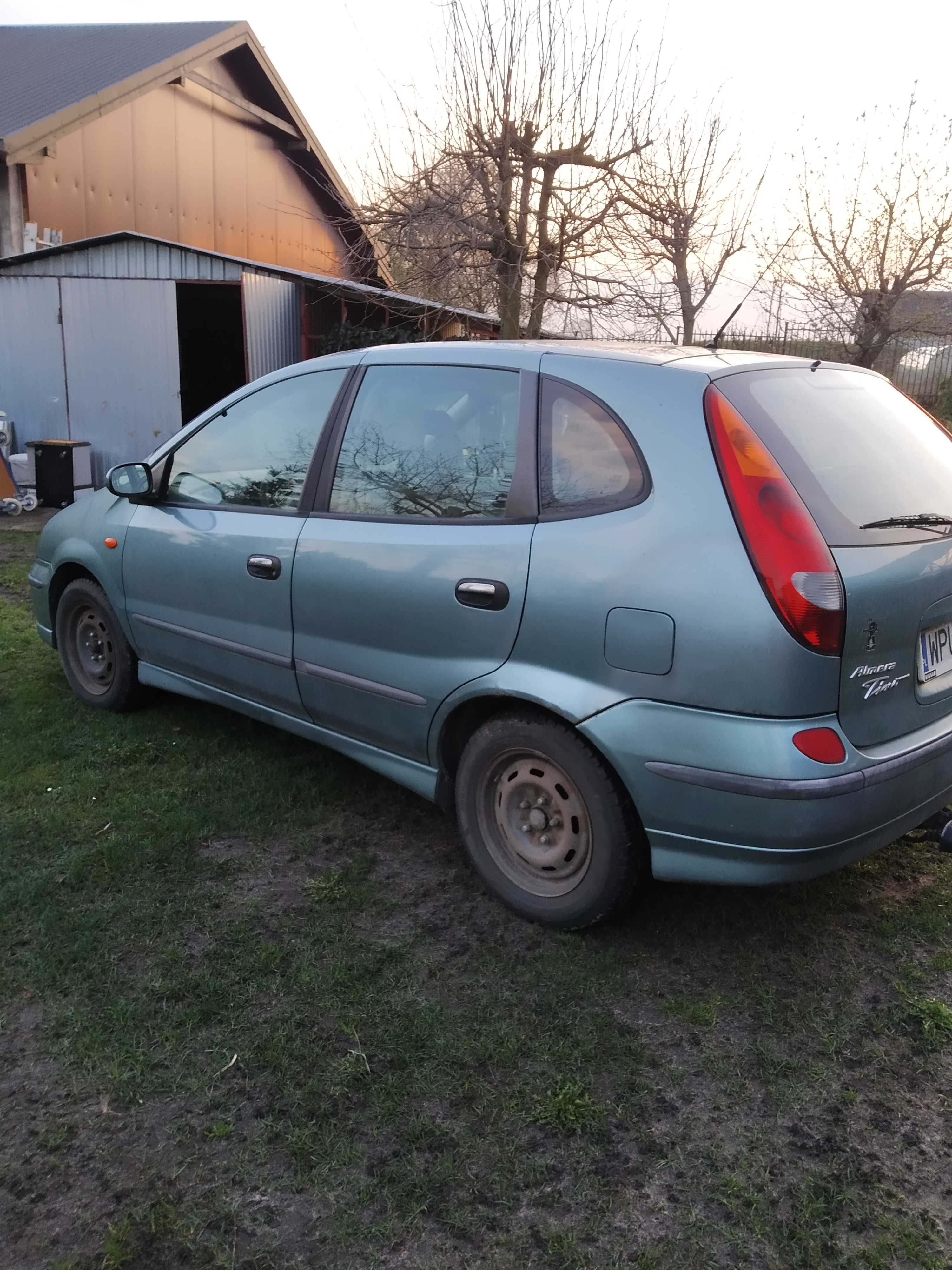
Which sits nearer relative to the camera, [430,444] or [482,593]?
[482,593]

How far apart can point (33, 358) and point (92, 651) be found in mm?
9026

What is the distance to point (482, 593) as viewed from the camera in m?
2.94

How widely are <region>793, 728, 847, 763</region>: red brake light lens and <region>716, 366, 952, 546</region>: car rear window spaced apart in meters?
0.47

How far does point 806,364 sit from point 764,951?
1.79 m

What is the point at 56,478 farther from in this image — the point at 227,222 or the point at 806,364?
the point at 806,364

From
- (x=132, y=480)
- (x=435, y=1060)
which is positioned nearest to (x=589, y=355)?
(x=435, y=1060)

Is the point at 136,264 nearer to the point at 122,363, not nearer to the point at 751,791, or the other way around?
the point at 122,363

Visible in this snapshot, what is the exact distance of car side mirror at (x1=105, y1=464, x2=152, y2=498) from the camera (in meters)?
4.26

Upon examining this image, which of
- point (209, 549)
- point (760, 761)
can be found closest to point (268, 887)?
point (209, 549)

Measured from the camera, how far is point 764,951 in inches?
116

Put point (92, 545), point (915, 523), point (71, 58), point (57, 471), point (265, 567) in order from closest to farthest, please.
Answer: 1. point (915, 523)
2. point (265, 567)
3. point (92, 545)
4. point (57, 471)
5. point (71, 58)

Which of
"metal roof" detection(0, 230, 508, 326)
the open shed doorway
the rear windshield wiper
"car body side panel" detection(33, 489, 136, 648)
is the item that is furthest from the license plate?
the open shed doorway

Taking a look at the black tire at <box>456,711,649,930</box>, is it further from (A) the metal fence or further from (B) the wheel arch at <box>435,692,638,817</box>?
(A) the metal fence

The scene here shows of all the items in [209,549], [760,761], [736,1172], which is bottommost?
[736,1172]
